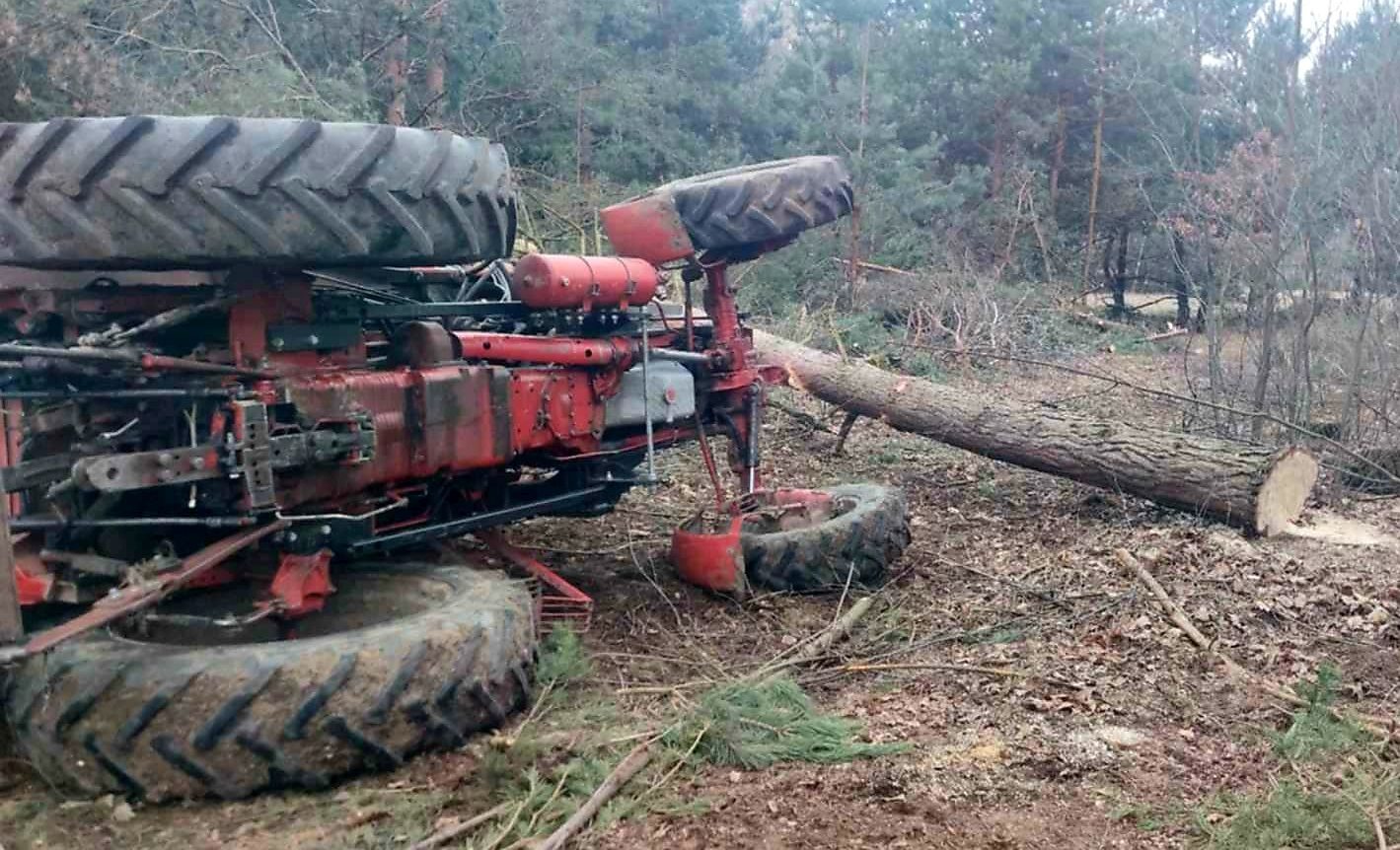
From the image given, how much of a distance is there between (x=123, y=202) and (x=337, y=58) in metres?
11.8

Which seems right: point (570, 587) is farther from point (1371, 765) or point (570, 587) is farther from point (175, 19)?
point (175, 19)

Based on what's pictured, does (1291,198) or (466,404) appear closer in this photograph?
(466,404)

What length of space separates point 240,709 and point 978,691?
2.33 m

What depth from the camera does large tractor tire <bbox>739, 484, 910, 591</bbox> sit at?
17.7 feet

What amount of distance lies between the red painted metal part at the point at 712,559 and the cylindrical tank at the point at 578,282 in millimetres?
1093

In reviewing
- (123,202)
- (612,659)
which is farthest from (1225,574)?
(123,202)

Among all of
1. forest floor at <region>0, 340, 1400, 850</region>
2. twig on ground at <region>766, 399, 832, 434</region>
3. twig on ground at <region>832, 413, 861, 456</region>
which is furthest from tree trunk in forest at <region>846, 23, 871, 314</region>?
forest floor at <region>0, 340, 1400, 850</region>

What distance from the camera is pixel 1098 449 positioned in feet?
22.4

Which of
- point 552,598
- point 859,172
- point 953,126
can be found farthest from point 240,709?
point 953,126

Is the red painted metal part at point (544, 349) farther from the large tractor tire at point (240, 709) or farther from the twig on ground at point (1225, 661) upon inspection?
the twig on ground at point (1225, 661)

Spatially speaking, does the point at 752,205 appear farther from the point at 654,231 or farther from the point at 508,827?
the point at 508,827

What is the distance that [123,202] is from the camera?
3297 mm

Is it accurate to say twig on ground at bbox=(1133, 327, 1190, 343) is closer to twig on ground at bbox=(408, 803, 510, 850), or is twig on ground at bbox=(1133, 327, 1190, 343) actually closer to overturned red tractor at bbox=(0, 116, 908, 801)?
overturned red tractor at bbox=(0, 116, 908, 801)

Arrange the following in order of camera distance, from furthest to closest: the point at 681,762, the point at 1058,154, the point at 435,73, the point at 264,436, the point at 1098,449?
the point at 1058,154
the point at 435,73
the point at 1098,449
the point at 264,436
the point at 681,762
